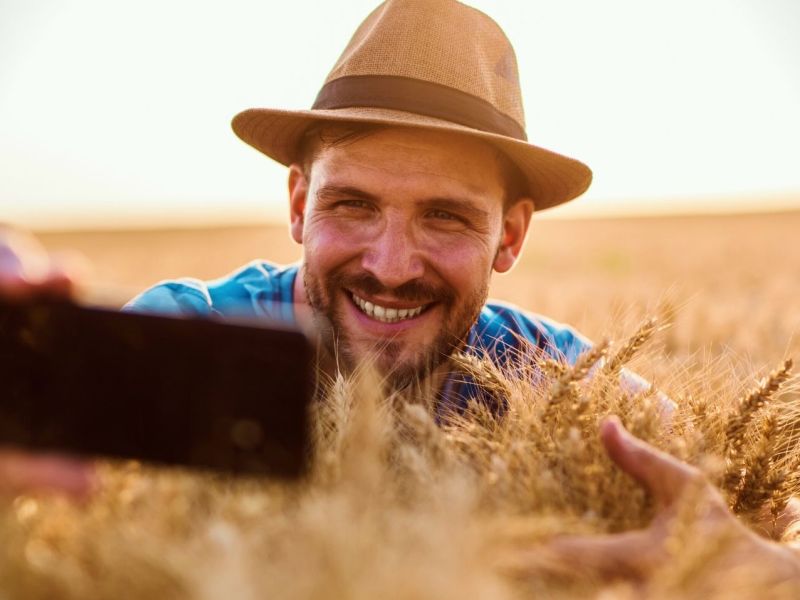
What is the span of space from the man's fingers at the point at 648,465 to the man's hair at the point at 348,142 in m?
1.46

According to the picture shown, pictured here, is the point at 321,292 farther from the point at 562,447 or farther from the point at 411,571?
the point at 411,571

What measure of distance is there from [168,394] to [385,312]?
4.88 feet

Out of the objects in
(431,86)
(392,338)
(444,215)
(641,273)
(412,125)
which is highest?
(431,86)

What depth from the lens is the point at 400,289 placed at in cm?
250

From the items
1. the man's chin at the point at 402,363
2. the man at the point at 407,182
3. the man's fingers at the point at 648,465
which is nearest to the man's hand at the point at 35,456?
the man's fingers at the point at 648,465

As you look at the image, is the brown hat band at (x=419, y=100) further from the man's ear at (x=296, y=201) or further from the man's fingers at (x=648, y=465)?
the man's fingers at (x=648, y=465)

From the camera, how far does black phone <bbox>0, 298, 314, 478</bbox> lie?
43.4 inches

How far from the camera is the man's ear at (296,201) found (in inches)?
120

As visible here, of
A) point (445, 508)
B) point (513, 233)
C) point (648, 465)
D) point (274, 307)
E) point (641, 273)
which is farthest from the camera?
point (641, 273)

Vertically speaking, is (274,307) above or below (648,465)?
below

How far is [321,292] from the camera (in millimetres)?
2637

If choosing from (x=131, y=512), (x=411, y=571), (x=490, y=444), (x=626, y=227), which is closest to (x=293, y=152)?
(x=490, y=444)

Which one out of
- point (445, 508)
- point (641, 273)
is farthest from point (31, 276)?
point (641, 273)

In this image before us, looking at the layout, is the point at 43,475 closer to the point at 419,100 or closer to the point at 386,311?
the point at 386,311
